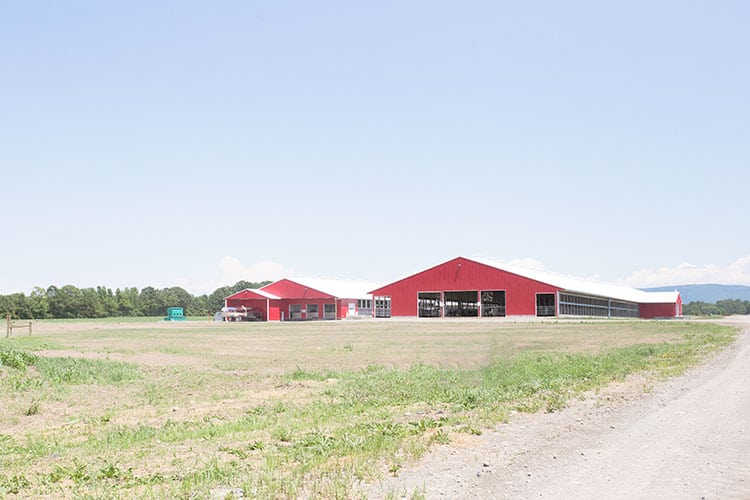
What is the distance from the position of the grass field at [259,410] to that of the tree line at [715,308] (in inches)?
5032

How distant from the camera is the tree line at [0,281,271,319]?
12100cm

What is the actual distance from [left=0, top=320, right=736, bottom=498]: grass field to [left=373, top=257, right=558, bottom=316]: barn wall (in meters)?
40.1

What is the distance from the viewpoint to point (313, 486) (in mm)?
7949

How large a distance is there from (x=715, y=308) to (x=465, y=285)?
104 meters

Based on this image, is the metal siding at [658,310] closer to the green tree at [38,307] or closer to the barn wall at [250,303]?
the barn wall at [250,303]

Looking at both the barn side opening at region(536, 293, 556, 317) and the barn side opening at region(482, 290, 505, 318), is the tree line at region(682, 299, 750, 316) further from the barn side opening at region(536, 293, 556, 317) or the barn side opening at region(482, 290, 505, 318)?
the barn side opening at region(536, 293, 556, 317)

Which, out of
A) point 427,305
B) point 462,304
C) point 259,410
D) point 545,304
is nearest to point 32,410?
point 259,410

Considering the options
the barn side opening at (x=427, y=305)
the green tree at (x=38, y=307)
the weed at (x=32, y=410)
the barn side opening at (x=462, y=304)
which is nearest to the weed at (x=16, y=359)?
the weed at (x=32, y=410)

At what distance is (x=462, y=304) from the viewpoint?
91.0 meters

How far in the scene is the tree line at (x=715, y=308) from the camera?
144 meters

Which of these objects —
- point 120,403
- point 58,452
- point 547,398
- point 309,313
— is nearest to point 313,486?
point 58,452

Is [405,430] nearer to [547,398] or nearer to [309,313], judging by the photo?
[547,398]

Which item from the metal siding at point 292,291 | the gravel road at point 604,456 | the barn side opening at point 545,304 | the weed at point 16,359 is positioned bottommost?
the gravel road at point 604,456

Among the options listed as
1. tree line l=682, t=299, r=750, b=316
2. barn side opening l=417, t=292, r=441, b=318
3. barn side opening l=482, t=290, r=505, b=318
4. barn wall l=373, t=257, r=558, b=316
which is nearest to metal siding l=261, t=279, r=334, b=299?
barn side opening l=417, t=292, r=441, b=318
